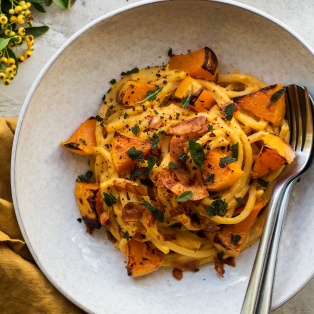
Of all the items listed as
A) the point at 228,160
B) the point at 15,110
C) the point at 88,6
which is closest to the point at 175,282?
the point at 228,160

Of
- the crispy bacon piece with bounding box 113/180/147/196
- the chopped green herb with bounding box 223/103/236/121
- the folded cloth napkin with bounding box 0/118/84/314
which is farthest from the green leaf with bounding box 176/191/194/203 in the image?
the folded cloth napkin with bounding box 0/118/84/314

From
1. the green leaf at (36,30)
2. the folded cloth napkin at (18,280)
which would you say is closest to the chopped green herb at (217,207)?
the folded cloth napkin at (18,280)

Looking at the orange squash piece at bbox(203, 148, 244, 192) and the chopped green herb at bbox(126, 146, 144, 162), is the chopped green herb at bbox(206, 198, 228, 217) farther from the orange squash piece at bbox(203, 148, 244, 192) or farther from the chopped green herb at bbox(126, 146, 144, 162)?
the chopped green herb at bbox(126, 146, 144, 162)

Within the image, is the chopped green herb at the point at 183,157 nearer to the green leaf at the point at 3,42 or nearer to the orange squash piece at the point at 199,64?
the orange squash piece at the point at 199,64

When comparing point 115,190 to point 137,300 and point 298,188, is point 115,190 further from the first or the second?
point 298,188

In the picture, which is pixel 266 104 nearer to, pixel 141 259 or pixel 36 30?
pixel 141 259
